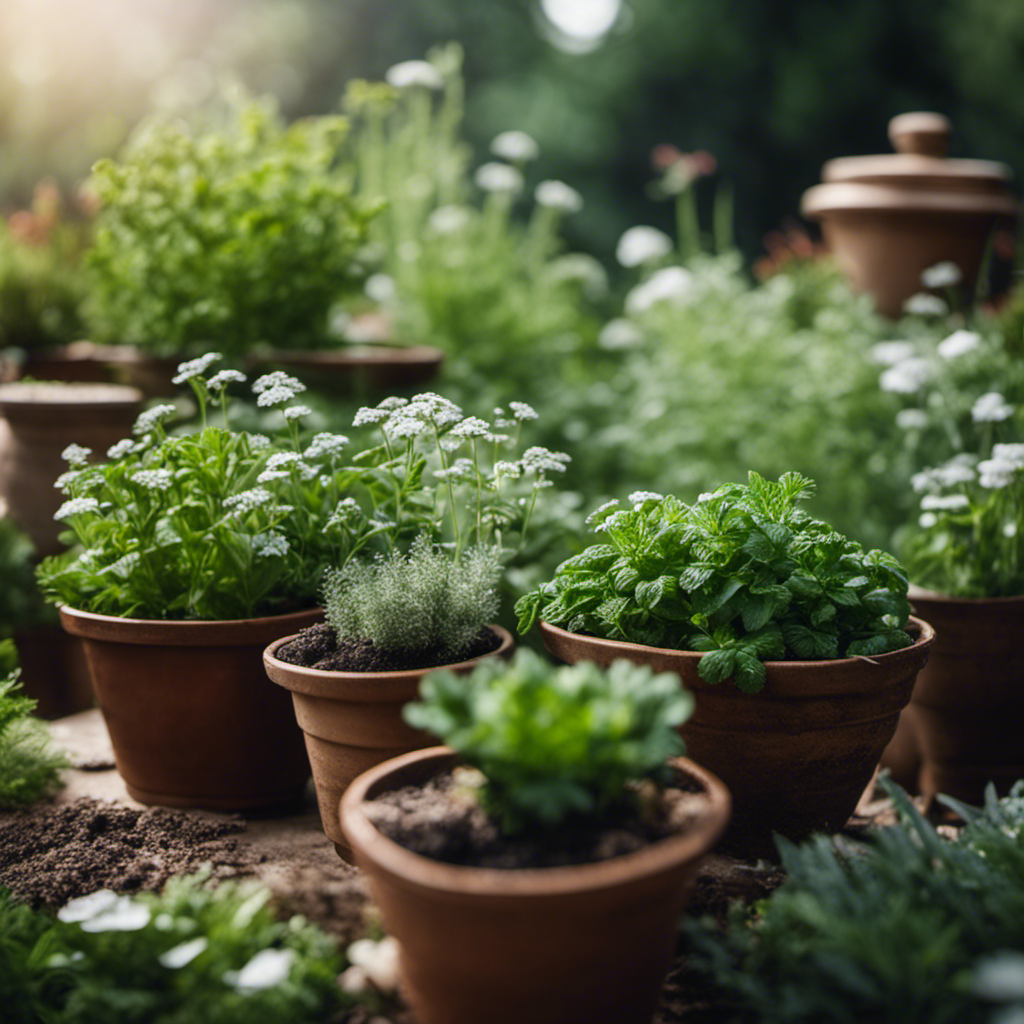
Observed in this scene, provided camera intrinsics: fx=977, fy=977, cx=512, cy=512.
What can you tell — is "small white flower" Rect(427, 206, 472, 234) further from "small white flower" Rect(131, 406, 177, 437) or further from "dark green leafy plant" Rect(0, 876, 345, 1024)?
"dark green leafy plant" Rect(0, 876, 345, 1024)

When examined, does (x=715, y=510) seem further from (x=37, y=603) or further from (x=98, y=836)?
(x=37, y=603)

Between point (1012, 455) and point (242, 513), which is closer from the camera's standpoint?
point (242, 513)

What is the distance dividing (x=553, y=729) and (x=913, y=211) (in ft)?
12.0

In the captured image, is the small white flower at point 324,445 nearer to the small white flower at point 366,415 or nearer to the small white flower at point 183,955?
the small white flower at point 366,415

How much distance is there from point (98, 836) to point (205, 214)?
1.95 meters

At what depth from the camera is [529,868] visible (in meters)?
1.26

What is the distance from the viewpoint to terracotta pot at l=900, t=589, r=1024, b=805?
7.71ft

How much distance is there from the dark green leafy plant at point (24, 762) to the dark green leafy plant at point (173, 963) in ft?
2.16

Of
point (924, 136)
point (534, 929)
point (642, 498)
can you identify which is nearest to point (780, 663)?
point (642, 498)

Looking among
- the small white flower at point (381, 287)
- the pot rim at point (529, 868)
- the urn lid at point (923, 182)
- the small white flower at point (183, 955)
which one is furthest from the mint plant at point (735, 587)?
the small white flower at point (381, 287)

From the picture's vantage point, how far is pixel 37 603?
2.96 m

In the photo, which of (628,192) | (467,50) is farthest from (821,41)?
(467,50)

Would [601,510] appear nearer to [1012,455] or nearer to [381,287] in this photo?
[1012,455]

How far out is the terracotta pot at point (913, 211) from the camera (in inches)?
161
